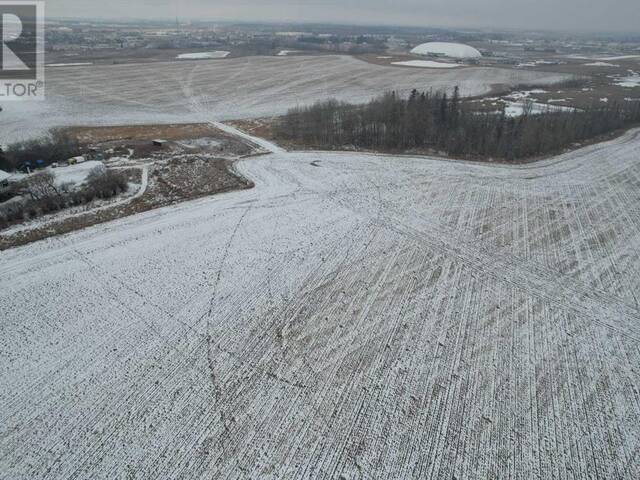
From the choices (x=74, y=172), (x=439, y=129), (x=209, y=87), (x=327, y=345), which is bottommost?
(x=327, y=345)

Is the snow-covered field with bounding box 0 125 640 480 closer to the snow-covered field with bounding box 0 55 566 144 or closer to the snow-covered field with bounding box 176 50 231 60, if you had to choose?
the snow-covered field with bounding box 0 55 566 144

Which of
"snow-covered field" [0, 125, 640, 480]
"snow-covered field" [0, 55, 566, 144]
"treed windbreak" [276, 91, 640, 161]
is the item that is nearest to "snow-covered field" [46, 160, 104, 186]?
"snow-covered field" [0, 125, 640, 480]

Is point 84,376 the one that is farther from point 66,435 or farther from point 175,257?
point 175,257

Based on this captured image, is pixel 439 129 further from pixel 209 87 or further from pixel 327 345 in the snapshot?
pixel 209 87

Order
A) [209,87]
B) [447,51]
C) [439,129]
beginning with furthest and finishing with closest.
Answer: [447,51] → [209,87] → [439,129]

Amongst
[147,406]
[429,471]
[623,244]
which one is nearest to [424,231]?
[623,244]

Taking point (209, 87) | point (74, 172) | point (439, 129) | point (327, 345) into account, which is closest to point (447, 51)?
point (209, 87)

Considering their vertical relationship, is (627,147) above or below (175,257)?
above
